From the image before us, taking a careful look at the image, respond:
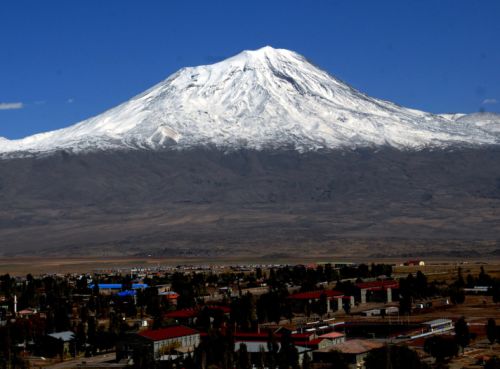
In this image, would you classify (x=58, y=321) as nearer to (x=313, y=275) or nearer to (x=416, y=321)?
(x=416, y=321)

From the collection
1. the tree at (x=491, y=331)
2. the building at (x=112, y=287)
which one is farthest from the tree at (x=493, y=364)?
the building at (x=112, y=287)

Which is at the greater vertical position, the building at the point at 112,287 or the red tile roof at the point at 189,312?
the building at the point at 112,287

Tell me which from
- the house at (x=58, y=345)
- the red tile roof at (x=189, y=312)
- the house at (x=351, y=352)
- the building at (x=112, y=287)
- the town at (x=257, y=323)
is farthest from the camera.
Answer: the building at (x=112, y=287)

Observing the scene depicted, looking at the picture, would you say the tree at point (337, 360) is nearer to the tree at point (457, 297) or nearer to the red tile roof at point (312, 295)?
the red tile roof at point (312, 295)

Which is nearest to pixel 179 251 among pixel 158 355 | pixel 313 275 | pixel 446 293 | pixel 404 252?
pixel 404 252

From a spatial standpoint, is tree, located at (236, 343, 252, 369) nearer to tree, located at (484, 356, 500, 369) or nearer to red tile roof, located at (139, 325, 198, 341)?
red tile roof, located at (139, 325, 198, 341)
